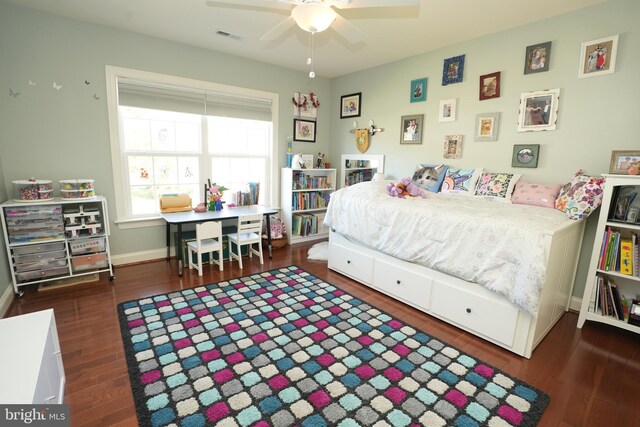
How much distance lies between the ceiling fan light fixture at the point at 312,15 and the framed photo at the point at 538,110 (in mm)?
2027

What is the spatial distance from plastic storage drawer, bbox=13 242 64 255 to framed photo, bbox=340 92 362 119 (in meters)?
3.75

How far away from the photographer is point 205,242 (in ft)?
10.9

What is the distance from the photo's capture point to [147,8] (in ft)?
8.57

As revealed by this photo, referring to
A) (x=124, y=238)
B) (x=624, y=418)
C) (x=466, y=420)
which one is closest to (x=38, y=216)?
(x=124, y=238)

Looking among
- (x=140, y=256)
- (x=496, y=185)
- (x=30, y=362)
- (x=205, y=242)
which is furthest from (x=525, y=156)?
(x=140, y=256)

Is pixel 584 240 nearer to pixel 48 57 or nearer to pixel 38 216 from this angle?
pixel 38 216

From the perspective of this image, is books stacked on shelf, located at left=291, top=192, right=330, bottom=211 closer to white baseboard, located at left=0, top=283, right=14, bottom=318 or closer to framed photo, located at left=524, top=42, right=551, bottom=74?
framed photo, located at left=524, top=42, right=551, bottom=74

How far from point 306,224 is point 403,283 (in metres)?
2.13

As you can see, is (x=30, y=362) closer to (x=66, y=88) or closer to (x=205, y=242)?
(x=205, y=242)

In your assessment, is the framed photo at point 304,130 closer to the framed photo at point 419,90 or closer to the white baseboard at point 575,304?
the framed photo at point 419,90

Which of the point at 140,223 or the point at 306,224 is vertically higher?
the point at 140,223

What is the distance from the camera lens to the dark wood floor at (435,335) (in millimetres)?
1575

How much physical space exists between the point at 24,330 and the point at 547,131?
382 centimetres

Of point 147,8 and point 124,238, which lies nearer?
point 147,8
